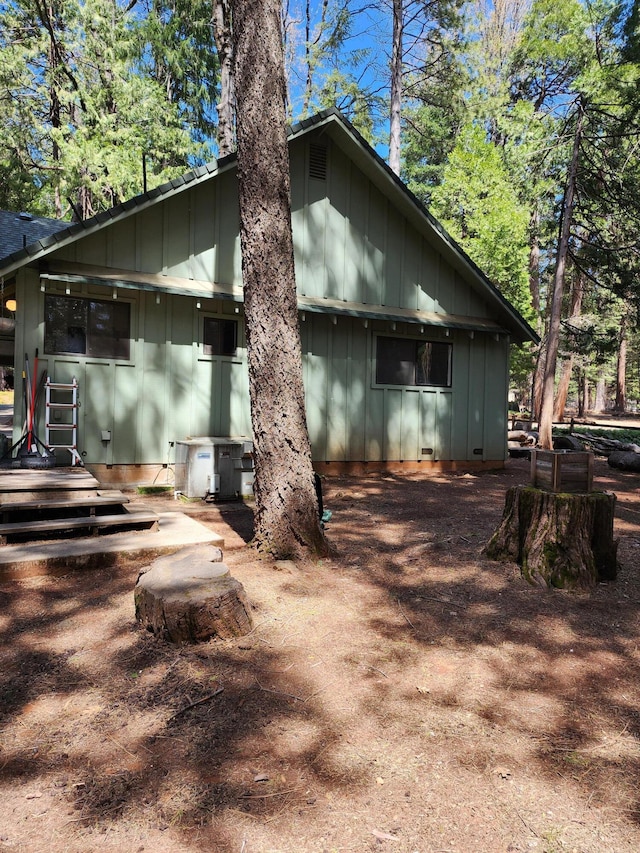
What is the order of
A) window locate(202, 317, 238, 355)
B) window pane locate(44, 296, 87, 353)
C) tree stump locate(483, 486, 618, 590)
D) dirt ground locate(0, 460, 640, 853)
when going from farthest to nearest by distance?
window locate(202, 317, 238, 355)
window pane locate(44, 296, 87, 353)
tree stump locate(483, 486, 618, 590)
dirt ground locate(0, 460, 640, 853)

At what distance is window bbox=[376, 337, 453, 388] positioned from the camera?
10.9m

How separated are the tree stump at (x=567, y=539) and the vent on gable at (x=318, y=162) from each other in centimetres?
769

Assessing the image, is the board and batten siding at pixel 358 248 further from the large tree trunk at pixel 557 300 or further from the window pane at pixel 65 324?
the large tree trunk at pixel 557 300

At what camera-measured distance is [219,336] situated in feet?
30.4

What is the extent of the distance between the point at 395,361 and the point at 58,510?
23.6 ft

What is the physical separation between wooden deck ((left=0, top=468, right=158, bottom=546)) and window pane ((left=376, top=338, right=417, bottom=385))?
623cm

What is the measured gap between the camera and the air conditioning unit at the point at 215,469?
801 centimetres

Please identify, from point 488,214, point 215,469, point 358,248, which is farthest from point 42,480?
point 488,214

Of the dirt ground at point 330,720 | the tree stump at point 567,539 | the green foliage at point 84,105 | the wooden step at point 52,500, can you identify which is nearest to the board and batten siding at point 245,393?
the wooden step at point 52,500

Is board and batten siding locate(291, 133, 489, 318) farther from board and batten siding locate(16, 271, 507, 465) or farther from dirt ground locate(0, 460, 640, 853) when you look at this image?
dirt ground locate(0, 460, 640, 853)

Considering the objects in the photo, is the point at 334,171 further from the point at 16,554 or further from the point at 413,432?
the point at 16,554

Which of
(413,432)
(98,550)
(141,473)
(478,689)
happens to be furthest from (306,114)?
(478,689)

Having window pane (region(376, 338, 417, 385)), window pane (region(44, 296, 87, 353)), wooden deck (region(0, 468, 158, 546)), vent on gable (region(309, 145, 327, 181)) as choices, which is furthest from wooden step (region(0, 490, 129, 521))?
vent on gable (region(309, 145, 327, 181))

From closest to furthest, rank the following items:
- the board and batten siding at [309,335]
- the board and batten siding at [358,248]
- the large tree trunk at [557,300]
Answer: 1. the board and batten siding at [309,335]
2. the board and batten siding at [358,248]
3. the large tree trunk at [557,300]
